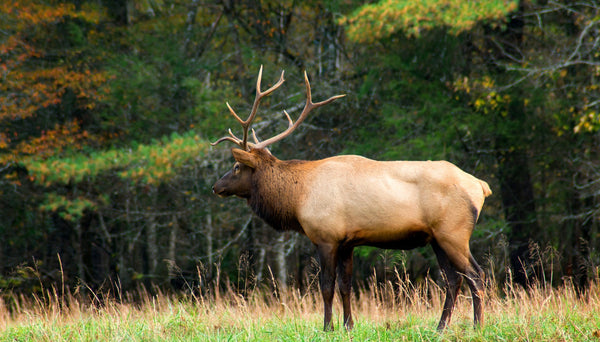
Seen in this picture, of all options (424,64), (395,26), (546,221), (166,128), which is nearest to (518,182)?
→ (546,221)

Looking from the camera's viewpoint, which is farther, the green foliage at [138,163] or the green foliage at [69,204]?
the green foliage at [69,204]

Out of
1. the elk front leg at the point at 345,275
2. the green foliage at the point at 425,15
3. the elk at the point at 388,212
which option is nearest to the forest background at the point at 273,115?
the green foliage at the point at 425,15

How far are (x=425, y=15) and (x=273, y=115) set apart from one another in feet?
13.2

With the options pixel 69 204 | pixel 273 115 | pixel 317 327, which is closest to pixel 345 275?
pixel 317 327

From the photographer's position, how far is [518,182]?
41.5 feet

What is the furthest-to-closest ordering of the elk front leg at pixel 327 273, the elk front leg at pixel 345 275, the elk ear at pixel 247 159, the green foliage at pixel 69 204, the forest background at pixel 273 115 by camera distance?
the green foliage at pixel 69 204 → the forest background at pixel 273 115 → the elk ear at pixel 247 159 → the elk front leg at pixel 345 275 → the elk front leg at pixel 327 273

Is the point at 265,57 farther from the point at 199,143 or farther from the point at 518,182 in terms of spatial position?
the point at 518,182

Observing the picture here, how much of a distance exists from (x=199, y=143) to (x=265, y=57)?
3.86 metres

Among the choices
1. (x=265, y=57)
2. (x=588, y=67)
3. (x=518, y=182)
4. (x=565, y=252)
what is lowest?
(x=565, y=252)

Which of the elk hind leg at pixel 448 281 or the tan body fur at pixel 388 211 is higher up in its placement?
the tan body fur at pixel 388 211

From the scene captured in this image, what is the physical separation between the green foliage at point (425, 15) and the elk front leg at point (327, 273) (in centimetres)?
617

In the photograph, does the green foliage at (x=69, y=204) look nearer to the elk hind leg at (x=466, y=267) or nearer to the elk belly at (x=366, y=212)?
the elk belly at (x=366, y=212)

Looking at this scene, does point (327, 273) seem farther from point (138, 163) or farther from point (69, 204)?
point (69, 204)

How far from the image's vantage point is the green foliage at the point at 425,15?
1060 centimetres
